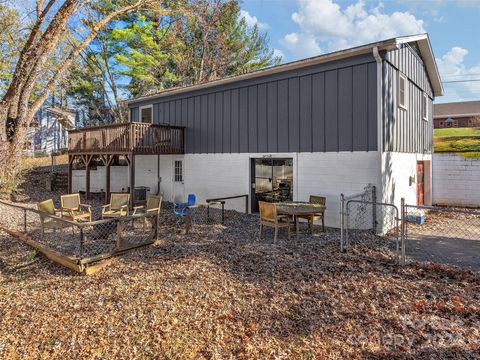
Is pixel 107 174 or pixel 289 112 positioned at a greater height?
pixel 289 112

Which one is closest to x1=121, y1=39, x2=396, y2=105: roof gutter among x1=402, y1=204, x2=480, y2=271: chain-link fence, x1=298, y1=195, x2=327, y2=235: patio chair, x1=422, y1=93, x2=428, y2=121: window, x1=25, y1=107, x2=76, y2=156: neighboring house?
x1=298, y1=195, x2=327, y2=235: patio chair

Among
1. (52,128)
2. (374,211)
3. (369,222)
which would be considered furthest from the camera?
(52,128)

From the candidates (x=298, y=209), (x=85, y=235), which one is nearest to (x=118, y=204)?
(x=85, y=235)

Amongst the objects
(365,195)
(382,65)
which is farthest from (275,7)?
(365,195)

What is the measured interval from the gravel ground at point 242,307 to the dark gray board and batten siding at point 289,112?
377 centimetres

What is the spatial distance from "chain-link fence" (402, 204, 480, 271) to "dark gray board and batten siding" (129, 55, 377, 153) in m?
2.61

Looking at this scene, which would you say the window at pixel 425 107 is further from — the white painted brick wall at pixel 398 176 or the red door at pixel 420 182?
the red door at pixel 420 182

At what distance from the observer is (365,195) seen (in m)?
8.16

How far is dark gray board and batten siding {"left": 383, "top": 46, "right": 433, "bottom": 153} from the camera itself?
846cm

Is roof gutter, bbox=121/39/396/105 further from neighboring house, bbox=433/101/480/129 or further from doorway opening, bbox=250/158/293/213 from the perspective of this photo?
neighboring house, bbox=433/101/480/129

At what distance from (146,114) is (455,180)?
13776 mm

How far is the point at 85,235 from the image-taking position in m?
7.53

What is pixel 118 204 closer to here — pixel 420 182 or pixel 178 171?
pixel 178 171

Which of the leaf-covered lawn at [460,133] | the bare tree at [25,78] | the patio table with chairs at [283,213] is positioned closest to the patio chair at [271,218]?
the patio table with chairs at [283,213]
